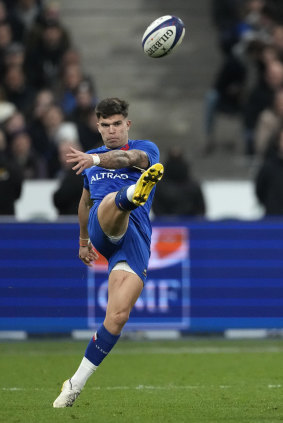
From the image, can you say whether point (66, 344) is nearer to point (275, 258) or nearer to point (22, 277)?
point (22, 277)

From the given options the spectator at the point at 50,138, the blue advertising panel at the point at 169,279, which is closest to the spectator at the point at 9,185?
the blue advertising panel at the point at 169,279

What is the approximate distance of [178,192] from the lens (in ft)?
50.1

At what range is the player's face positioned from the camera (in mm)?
8785

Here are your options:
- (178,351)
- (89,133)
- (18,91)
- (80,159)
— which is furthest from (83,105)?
(80,159)

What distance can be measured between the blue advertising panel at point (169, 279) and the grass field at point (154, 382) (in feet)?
0.98

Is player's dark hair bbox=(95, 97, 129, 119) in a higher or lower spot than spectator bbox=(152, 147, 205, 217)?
higher

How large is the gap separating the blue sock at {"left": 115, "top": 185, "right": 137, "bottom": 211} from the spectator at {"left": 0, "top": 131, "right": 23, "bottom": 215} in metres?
6.27

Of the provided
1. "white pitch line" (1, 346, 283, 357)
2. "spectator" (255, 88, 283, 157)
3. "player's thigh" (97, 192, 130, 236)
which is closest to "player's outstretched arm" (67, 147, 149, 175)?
"player's thigh" (97, 192, 130, 236)

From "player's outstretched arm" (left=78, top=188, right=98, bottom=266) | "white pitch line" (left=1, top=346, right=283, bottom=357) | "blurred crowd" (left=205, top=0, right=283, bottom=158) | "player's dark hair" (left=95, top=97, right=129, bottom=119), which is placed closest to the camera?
"player's dark hair" (left=95, top=97, right=129, bottom=119)

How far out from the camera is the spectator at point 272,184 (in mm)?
14914

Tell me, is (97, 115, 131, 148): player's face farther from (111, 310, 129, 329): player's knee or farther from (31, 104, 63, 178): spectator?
(31, 104, 63, 178): spectator

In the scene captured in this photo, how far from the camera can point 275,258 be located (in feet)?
46.4

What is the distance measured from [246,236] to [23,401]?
5461 mm

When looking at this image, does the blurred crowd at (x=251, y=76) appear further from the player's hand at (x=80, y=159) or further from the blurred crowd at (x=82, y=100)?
the player's hand at (x=80, y=159)
